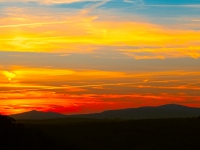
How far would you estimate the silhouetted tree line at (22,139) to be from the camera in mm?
38562

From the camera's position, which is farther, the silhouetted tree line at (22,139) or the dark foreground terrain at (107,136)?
the dark foreground terrain at (107,136)

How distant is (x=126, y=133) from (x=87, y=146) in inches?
300

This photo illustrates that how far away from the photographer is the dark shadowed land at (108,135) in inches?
1578

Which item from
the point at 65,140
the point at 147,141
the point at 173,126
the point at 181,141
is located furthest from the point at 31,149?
the point at 173,126

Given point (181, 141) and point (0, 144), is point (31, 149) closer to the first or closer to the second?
point (0, 144)

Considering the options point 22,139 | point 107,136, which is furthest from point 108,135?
point 22,139

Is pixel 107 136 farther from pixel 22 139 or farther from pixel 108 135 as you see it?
pixel 22 139

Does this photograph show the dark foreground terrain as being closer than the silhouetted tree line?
No

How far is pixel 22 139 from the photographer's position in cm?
3944

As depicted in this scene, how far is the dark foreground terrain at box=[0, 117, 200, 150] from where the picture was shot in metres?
39.9

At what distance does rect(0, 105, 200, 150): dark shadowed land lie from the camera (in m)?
40.1

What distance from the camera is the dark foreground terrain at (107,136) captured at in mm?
39938

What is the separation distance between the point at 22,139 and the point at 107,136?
516 inches

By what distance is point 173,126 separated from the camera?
56094 mm
